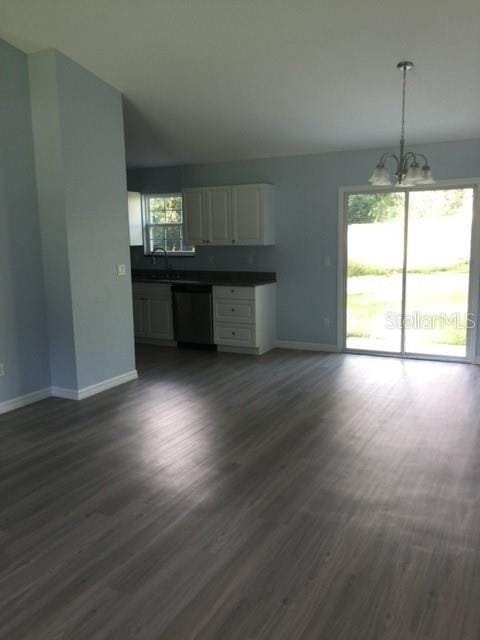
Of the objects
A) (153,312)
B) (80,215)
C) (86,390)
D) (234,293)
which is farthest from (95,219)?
(153,312)

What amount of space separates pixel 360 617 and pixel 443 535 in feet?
2.45

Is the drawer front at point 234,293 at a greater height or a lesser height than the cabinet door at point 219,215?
lesser

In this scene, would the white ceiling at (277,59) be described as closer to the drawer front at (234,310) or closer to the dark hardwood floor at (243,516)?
the drawer front at (234,310)

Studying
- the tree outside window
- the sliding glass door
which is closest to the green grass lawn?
the sliding glass door

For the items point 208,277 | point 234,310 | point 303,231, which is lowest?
point 234,310

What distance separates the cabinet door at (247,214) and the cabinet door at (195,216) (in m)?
0.45

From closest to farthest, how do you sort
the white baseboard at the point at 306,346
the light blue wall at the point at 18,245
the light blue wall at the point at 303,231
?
the light blue wall at the point at 18,245 → the light blue wall at the point at 303,231 → the white baseboard at the point at 306,346

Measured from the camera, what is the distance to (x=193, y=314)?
22.3 ft

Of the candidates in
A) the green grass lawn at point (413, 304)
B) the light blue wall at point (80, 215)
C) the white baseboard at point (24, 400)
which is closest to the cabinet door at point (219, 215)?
the green grass lawn at point (413, 304)

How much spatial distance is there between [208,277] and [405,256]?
2619mm

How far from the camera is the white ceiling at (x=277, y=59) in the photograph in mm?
3695

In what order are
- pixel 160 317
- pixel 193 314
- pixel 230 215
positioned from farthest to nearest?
pixel 160 317 < pixel 193 314 < pixel 230 215

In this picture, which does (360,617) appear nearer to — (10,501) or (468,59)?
(10,501)

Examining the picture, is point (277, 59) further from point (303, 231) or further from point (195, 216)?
point (195, 216)
